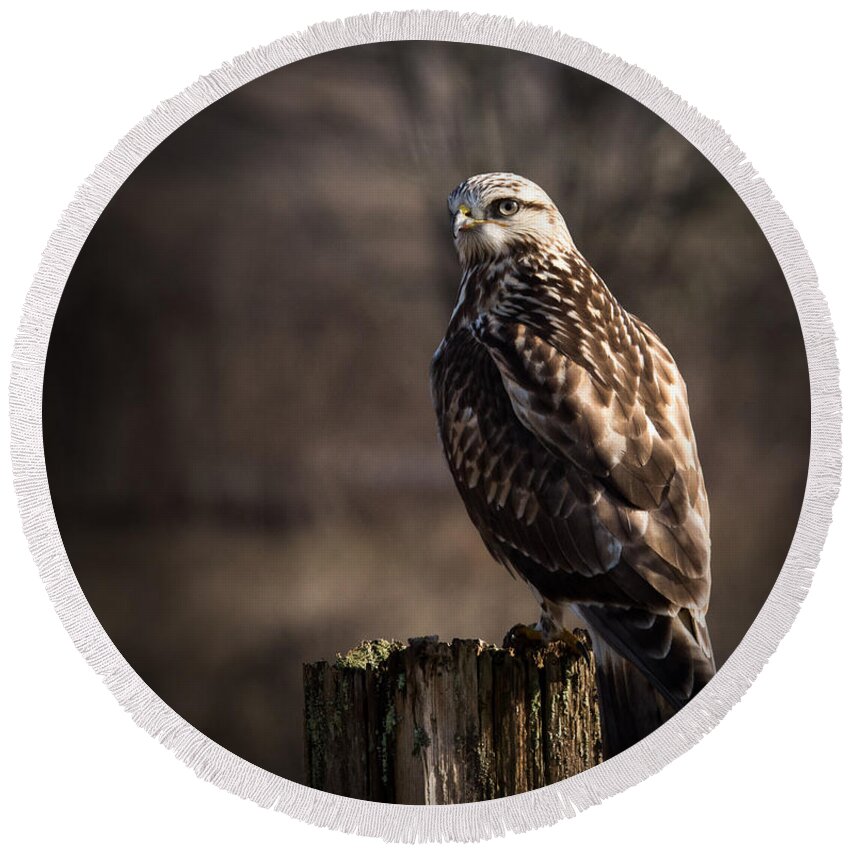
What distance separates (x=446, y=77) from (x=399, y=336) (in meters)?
0.45

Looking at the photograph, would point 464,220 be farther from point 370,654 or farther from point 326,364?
point 370,654

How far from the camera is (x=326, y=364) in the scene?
6.25 ft

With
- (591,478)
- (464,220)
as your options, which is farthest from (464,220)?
(591,478)

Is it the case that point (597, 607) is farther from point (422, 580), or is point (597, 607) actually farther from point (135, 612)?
point (135, 612)

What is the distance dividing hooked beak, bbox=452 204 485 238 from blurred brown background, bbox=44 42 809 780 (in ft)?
0.13

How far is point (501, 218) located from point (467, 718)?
0.83 m

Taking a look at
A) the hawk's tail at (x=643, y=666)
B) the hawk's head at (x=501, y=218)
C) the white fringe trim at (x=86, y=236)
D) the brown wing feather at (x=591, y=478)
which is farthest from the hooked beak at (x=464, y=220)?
the hawk's tail at (x=643, y=666)

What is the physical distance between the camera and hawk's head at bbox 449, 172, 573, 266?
1918 mm

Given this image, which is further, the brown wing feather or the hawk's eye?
the hawk's eye

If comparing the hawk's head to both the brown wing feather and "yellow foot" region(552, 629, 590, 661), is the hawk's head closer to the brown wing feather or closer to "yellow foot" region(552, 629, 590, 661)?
the brown wing feather

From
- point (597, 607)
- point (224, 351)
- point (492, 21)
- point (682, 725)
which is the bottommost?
point (682, 725)

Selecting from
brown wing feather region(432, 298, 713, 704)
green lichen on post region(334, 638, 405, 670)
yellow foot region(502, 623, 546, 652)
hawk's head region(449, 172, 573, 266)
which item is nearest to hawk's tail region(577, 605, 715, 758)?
brown wing feather region(432, 298, 713, 704)

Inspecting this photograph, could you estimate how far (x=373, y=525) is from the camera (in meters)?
1.92

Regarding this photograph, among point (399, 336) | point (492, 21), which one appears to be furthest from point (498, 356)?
point (492, 21)
